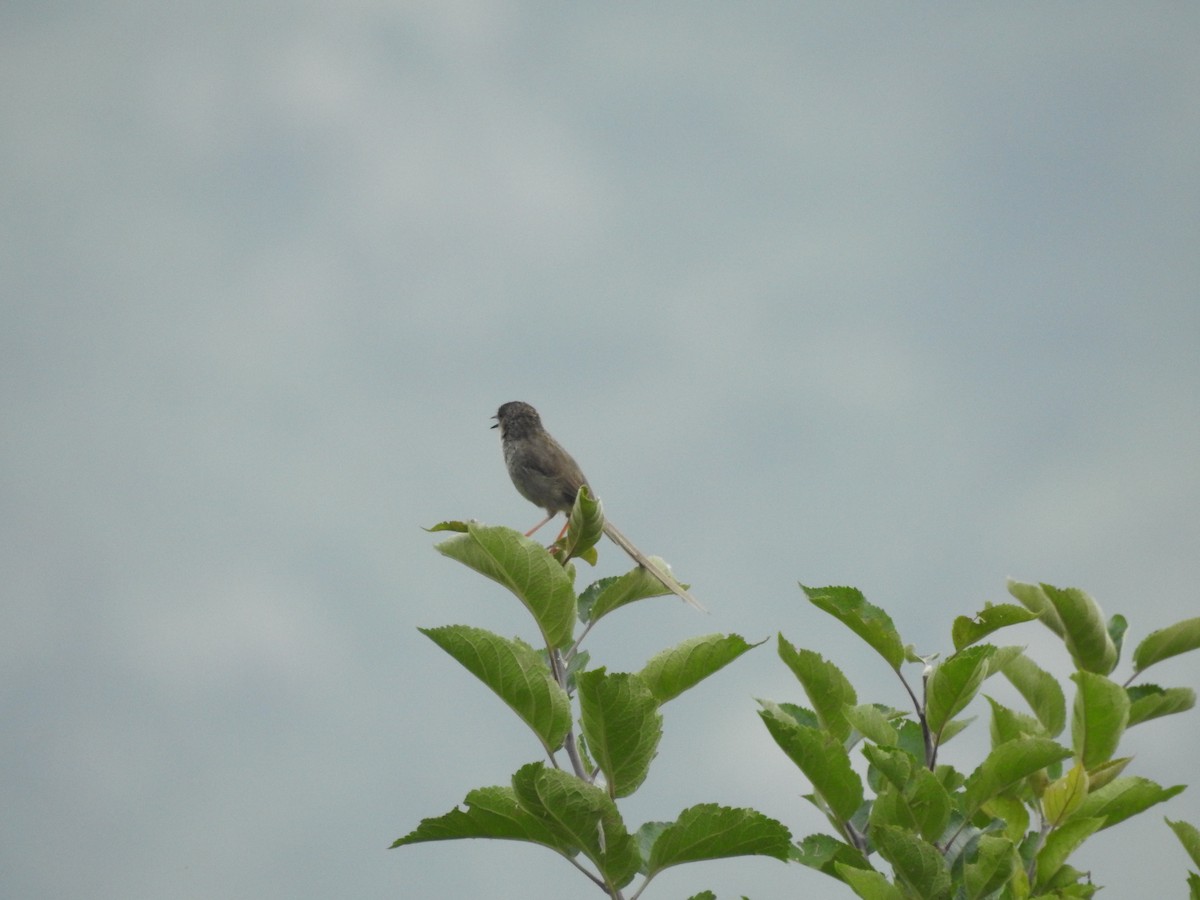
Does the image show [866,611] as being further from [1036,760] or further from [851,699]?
[1036,760]

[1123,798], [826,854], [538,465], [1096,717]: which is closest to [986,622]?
[1096,717]

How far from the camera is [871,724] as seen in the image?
4.43 meters

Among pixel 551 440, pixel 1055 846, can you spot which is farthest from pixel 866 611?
pixel 551 440

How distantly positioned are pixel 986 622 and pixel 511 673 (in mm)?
1779

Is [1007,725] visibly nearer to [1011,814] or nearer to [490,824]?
[1011,814]

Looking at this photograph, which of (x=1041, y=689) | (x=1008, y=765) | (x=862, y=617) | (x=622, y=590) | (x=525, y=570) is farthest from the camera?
(x=622, y=590)

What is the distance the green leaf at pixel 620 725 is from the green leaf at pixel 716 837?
9.1 inches

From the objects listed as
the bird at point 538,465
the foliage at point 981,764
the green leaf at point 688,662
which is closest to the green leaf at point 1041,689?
the foliage at point 981,764

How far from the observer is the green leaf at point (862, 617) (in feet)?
15.0

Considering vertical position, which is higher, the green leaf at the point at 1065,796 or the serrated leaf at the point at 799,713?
the serrated leaf at the point at 799,713

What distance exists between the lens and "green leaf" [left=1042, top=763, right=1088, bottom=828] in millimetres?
4438

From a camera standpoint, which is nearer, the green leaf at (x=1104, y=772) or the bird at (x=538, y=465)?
the green leaf at (x=1104, y=772)

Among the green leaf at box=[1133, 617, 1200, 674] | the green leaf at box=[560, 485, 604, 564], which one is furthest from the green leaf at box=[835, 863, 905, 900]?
the green leaf at box=[560, 485, 604, 564]

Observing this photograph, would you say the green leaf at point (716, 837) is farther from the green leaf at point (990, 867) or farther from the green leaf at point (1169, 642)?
the green leaf at point (1169, 642)
